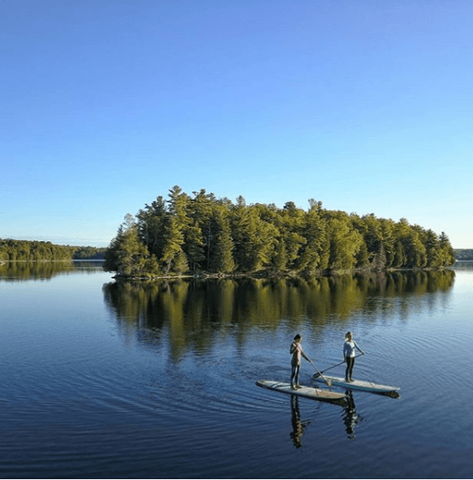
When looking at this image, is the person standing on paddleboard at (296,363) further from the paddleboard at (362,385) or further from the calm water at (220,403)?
the paddleboard at (362,385)

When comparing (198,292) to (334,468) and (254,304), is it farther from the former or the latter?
(334,468)

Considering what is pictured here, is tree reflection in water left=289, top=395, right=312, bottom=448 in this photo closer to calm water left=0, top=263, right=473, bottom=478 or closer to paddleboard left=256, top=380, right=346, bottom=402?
calm water left=0, top=263, right=473, bottom=478

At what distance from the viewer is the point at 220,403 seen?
19859mm

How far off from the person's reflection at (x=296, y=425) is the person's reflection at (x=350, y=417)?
1654 mm

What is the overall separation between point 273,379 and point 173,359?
765 cm

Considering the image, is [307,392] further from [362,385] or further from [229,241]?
[229,241]

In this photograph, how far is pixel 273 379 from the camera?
23828 mm

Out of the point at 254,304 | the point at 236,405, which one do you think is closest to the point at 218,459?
the point at 236,405

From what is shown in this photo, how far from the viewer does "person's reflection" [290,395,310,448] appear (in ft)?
53.1

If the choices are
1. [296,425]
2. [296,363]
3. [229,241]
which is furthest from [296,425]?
[229,241]

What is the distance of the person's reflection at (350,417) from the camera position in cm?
1703

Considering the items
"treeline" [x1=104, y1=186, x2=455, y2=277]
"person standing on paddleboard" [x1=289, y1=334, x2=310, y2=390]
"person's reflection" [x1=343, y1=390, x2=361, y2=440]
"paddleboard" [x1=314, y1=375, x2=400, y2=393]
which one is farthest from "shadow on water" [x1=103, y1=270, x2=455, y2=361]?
"treeline" [x1=104, y1=186, x2=455, y2=277]

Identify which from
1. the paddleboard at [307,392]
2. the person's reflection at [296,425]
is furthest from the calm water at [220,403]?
the paddleboard at [307,392]

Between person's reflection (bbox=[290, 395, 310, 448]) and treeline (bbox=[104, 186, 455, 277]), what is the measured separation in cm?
8735
